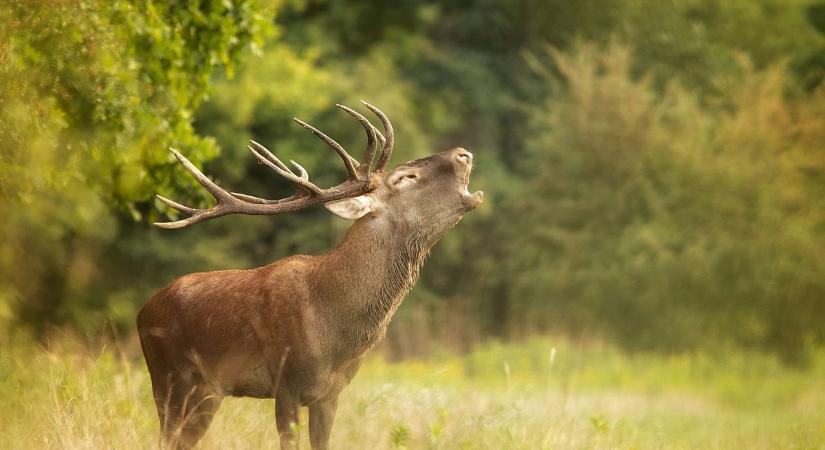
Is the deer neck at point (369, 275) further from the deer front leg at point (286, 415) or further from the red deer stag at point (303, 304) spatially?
the deer front leg at point (286, 415)

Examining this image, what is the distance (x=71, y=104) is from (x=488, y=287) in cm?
2146

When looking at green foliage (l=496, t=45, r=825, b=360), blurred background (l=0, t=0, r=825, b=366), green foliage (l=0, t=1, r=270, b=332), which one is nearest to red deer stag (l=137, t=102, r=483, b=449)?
green foliage (l=0, t=1, r=270, b=332)

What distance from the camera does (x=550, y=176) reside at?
86.2ft

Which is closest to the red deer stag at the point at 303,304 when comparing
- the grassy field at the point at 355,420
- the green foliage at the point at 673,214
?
the grassy field at the point at 355,420

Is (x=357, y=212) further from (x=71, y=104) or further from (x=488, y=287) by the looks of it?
(x=488, y=287)

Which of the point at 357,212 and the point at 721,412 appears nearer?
the point at 357,212

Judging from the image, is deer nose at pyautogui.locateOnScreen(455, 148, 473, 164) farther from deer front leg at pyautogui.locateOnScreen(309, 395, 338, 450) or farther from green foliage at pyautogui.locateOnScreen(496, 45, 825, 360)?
green foliage at pyautogui.locateOnScreen(496, 45, 825, 360)

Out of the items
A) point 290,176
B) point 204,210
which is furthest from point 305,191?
point 204,210

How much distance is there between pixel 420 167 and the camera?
297 inches

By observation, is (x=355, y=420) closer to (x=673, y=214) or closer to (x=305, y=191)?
(x=305, y=191)

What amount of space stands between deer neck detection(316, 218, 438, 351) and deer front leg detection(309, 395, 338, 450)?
0.37 meters

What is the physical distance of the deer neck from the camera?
7.11 m

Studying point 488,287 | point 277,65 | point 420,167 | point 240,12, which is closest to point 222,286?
point 420,167

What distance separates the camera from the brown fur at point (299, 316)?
6953 mm
